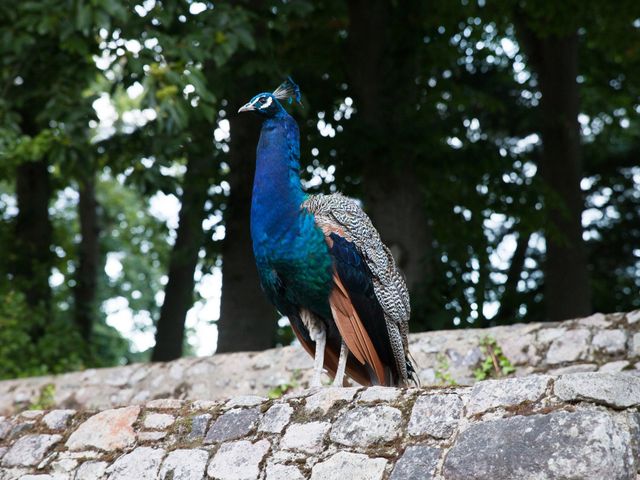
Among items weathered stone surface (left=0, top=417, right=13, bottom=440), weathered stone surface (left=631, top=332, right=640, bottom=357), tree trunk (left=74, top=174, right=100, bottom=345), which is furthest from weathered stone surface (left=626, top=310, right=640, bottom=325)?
tree trunk (left=74, top=174, right=100, bottom=345)

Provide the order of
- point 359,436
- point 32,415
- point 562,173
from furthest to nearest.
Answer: point 562,173
point 32,415
point 359,436

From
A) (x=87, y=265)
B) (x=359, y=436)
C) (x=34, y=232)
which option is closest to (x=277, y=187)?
(x=359, y=436)

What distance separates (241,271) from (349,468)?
589cm

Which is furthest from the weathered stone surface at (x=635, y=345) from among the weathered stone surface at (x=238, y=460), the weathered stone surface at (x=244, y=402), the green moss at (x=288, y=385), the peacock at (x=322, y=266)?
the weathered stone surface at (x=238, y=460)

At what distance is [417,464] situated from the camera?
14.8ft

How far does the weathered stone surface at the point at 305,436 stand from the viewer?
4941mm

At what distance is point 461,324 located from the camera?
410 inches

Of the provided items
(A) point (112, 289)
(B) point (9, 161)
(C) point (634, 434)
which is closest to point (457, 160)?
(B) point (9, 161)

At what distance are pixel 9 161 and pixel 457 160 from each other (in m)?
4.64

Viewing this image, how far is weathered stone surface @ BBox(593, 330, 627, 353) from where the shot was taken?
6998 mm

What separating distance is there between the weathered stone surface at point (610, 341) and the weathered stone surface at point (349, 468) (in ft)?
9.47

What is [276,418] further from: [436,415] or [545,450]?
[545,450]

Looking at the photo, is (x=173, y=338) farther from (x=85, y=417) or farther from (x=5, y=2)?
(x=85, y=417)

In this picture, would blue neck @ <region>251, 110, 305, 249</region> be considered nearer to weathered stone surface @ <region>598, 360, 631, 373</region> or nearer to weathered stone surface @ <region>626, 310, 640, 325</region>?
weathered stone surface @ <region>598, 360, 631, 373</region>
